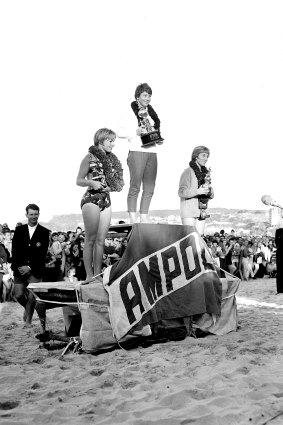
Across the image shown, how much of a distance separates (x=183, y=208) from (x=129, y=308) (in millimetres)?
1444

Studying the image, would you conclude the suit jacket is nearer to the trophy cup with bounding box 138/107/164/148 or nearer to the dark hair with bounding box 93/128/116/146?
the dark hair with bounding box 93/128/116/146

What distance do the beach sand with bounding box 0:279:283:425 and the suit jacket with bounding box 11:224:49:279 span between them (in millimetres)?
1423

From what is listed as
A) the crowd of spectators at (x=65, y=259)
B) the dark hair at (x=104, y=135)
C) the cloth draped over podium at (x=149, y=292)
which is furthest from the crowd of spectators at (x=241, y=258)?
the dark hair at (x=104, y=135)

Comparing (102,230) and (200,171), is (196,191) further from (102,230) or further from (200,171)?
(102,230)

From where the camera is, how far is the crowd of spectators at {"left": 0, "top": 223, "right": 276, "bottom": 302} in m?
11.2

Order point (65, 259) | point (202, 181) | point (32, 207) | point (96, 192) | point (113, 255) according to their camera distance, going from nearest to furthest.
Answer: point (96, 192)
point (202, 181)
point (32, 207)
point (113, 255)
point (65, 259)

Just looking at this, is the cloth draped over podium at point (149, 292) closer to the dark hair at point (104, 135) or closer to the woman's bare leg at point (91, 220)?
the woman's bare leg at point (91, 220)

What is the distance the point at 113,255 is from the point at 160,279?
484 cm

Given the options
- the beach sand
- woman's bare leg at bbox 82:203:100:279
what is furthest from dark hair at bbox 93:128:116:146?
the beach sand

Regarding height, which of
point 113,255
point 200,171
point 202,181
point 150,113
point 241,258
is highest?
point 150,113

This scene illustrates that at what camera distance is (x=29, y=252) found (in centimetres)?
746

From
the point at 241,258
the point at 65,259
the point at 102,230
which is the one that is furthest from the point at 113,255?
the point at 241,258

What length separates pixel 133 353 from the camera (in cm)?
535

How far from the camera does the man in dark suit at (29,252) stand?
7.45 m
